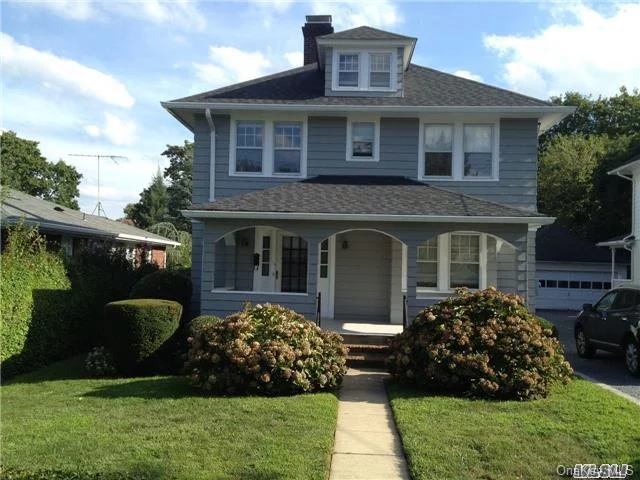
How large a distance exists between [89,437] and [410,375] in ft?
15.8

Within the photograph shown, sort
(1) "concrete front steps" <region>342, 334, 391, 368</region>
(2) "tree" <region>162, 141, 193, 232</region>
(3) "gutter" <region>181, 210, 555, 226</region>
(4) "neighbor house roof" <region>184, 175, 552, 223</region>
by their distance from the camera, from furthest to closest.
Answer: (2) "tree" <region>162, 141, 193, 232</region>
(4) "neighbor house roof" <region>184, 175, 552, 223</region>
(3) "gutter" <region>181, 210, 555, 226</region>
(1) "concrete front steps" <region>342, 334, 391, 368</region>

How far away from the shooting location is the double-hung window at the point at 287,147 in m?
14.3

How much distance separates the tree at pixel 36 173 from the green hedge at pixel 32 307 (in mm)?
28470

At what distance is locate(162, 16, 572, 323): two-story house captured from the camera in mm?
13719

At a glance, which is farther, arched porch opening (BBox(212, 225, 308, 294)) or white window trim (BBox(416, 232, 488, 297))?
arched porch opening (BBox(212, 225, 308, 294))

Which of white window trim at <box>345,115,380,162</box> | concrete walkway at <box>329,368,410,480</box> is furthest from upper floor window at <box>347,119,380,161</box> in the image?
concrete walkway at <box>329,368,410,480</box>

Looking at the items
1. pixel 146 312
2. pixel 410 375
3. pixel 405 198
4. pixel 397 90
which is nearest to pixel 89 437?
pixel 146 312

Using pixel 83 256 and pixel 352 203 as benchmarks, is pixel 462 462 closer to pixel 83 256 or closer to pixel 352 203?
pixel 352 203

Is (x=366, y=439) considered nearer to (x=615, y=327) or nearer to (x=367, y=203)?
(x=367, y=203)

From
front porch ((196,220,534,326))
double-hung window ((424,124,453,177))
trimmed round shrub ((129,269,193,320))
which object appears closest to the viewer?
trimmed round shrub ((129,269,193,320))

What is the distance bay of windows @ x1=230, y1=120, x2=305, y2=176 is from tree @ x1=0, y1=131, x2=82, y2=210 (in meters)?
28.5

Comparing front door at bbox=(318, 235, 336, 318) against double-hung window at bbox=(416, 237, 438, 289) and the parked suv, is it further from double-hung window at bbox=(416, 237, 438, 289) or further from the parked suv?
the parked suv

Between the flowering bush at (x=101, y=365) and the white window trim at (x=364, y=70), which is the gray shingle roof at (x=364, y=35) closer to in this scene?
the white window trim at (x=364, y=70)

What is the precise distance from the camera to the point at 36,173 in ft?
153
